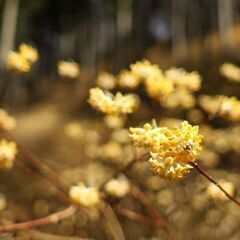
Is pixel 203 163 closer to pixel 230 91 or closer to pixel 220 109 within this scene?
pixel 220 109

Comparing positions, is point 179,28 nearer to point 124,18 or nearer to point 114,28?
point 124,18

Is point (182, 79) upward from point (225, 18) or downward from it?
downward

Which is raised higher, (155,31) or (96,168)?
(155,31)

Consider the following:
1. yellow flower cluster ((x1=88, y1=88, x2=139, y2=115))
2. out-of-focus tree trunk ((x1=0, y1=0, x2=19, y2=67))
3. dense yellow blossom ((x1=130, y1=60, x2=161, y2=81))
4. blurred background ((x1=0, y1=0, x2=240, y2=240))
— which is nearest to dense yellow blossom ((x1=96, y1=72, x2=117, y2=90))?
blurred background ((x1=0, y1=0, x2=240, y2=240))

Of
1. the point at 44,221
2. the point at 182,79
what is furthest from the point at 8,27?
the point at 44,221

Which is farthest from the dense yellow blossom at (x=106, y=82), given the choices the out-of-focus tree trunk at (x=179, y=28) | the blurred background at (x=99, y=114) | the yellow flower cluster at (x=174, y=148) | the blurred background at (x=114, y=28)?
the out-of-focus tree trunk at (x=179, y=28)

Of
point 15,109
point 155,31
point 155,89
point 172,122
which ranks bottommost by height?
point 155,89

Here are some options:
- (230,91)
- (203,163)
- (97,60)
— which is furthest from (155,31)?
(203,163)
